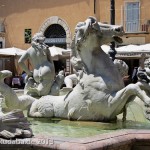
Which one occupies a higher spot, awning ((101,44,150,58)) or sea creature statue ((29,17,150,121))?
sea creature statue ((29,17,150,121))

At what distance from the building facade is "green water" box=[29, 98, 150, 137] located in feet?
72.1

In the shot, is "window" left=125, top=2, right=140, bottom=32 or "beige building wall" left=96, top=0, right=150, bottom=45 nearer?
"beige building wall" left=96, top=0, right=150, bottom=45

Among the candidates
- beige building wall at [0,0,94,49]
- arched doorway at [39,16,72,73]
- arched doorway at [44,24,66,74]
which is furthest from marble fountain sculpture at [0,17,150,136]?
arched doorway at [44,24,66,74]

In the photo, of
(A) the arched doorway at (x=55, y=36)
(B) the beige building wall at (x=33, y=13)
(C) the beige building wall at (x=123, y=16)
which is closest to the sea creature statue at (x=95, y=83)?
(C) the beige building wall at (x=123, y=16)

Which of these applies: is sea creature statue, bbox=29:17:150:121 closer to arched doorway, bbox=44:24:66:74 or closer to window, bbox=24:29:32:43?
arched doorway, bbox=44:24:66:74

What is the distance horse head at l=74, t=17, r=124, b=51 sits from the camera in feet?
16.1

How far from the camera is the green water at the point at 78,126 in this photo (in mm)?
4258

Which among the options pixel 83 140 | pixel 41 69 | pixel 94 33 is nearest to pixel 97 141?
pixel 83 140

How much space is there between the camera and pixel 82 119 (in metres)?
5.01

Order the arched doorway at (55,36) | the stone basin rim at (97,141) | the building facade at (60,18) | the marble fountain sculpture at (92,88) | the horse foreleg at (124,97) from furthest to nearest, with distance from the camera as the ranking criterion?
the arched doorway at (55,36), the building facade at (60,18), the marble fountain sculpture at (92,88), the horse foreleg at (124,97), the stone basin rim at (97,141)

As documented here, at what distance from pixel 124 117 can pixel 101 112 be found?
33 cm

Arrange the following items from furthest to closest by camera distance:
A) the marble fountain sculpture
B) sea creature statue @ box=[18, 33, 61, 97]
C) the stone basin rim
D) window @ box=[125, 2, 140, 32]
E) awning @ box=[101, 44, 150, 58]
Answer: window @ box=[125, 2, 140, 32] → awning @ box=[101, 44, 150, 58] → sea creature statue @ box=[18, 33, 61, 97] → the marble fountain sculpture → the stone basin rim

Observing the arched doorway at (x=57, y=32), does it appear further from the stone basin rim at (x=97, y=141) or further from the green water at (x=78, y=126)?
the stone basin rim at (x=97, y=141)

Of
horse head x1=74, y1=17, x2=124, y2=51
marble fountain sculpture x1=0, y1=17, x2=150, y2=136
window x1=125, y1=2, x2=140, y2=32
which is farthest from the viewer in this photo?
window x1=125, y1=2, x2=140, y2=32
